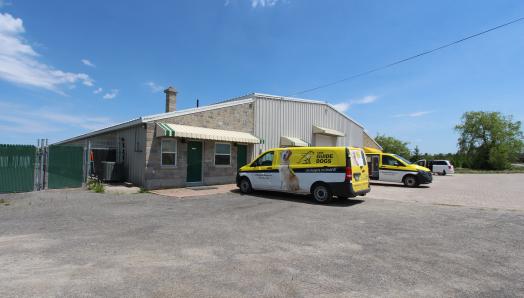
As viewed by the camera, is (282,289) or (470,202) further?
(470,202)

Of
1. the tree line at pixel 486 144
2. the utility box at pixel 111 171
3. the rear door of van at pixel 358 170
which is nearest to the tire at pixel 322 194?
the rear door of van at pixel 358 170

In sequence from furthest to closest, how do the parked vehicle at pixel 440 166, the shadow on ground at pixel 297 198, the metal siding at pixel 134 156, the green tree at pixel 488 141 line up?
the green tree at pixel 488 141
the parked vehicle at pixel 440 166
the metal siding at pixel 134 156
the shadow on ground at pixel 297 198

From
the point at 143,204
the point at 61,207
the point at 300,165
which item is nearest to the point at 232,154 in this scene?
the point at 300,165

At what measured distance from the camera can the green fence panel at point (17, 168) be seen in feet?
34.9

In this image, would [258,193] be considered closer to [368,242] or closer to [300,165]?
[300,165]

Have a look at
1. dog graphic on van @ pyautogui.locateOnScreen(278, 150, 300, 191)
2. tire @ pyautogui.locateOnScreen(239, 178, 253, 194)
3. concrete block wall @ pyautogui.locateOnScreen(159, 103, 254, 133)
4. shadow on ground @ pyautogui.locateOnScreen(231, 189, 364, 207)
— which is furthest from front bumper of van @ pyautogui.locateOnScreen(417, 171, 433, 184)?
tire @ pyautogui.locateOnScreen(239, 178, 253, 194)

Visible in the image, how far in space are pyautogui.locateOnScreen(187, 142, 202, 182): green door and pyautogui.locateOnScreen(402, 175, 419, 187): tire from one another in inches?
450

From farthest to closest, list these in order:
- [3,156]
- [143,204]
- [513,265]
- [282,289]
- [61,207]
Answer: [3,156]
[143,204]
[61,207]
[513,265]
[282,289]

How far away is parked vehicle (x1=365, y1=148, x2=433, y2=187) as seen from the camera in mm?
16250

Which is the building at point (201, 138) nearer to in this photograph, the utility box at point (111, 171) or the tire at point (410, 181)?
the utility box at point (111, 171)

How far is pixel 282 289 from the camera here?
3584 mm

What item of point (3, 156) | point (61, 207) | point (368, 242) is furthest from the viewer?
point (3, 156)

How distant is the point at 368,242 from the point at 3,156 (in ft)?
41.1

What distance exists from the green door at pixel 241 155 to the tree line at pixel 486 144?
41.4 meters
